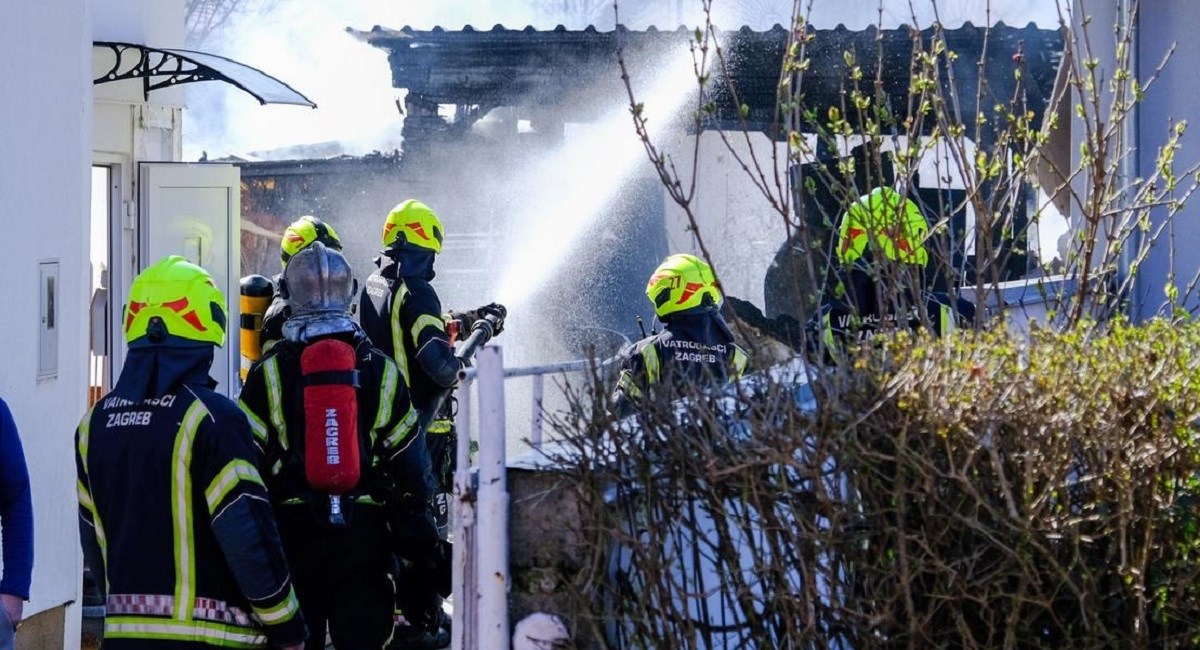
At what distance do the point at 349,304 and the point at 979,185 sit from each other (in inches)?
84.2

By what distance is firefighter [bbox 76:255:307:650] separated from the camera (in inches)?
160

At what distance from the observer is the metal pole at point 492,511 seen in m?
3.62

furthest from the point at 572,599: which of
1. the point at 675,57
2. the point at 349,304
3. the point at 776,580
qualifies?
the point at 675,57

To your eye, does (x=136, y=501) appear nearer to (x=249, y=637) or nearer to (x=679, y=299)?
(x=249, y=637)

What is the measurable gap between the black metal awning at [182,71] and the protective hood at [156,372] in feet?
A: 16.1

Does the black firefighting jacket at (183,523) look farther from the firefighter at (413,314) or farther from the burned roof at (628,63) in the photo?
the burned roof at (628,63)

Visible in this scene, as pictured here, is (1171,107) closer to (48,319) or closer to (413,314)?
(413,314)

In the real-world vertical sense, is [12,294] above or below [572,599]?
above

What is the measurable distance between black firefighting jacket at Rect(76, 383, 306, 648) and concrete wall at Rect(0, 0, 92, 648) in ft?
6.49

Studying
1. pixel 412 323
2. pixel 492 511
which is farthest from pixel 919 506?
pixel 412 323

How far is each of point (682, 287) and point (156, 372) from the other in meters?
2.78

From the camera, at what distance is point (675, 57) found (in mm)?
15578

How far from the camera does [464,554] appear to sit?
3732 mm

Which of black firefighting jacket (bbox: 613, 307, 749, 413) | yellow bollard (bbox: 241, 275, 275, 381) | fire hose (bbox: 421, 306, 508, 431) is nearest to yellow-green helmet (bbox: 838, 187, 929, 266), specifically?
black firefighting jacket (bbox: 613, 307, 749, 413)
